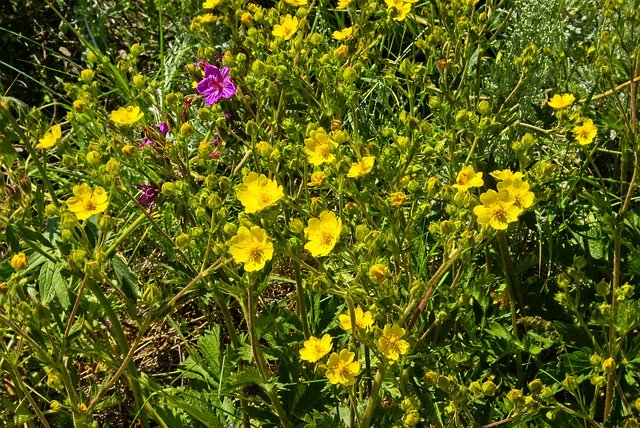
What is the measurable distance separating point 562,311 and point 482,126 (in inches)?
23.5

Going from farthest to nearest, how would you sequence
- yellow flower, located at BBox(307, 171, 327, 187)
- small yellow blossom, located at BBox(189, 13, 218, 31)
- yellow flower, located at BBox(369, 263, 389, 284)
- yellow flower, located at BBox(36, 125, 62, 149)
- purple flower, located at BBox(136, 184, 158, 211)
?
purple flower, located at BBox(136, 184, 158, 211)
small yellow blossom, located at BBox(189, 13, 218, 31)
yellow flower, located at BBox(36, 125, 62, 149)
yellow flower, located at BBox(307, 171, 327, 187)
yellow flower, located at BBox(369, 263, 389, 284)

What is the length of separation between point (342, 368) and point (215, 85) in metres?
0.89

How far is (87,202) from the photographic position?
174 cm

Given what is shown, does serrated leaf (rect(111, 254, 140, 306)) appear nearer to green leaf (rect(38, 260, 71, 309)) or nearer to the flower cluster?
Result: green leaf (rect(38, 260, 71, 309))

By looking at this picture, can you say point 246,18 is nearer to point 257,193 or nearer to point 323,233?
point 257,193

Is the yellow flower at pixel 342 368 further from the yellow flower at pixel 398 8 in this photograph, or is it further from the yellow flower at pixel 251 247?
the yellow flower at pixel 398 8

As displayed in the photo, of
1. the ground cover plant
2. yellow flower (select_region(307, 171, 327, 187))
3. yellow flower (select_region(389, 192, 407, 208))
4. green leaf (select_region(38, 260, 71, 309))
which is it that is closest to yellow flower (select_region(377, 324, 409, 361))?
the ground cover plant

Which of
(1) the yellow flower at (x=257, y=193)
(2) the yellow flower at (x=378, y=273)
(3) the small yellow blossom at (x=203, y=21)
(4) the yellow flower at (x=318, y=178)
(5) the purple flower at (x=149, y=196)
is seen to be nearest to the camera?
(2) the yellow flower at (x=378, y=273)

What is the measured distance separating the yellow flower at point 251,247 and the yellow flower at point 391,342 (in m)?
0.25

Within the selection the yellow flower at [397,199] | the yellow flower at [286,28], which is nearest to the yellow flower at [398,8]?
the yellow flower at [286,28]

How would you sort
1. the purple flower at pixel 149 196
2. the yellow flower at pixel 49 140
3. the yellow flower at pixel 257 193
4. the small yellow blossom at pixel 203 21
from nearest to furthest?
the yellow flower at pixel 257 193 < the yellow flower at pixel 49 140 < the small yellow blossom at pixel 203 21 < the purple flower at pixel 149 196

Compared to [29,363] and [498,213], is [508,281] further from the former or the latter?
[29,363]

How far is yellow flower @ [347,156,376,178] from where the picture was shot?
5.44ft

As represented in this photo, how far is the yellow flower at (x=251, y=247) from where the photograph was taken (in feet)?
5.17
